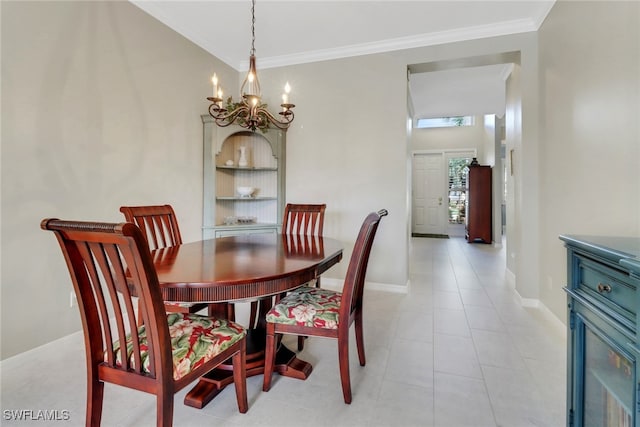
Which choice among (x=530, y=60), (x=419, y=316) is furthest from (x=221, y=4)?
(x=419, y=316)

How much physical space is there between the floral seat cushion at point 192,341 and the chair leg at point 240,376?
0.09 m

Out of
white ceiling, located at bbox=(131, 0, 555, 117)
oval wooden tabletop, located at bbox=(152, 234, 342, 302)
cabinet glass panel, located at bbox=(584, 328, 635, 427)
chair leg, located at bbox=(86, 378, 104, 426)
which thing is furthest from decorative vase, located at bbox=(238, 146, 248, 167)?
cabinet glass panel, located at bbox=(584, 328, 635, 427)

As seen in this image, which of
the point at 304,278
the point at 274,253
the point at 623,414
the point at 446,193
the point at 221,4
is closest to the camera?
the point at 623,414

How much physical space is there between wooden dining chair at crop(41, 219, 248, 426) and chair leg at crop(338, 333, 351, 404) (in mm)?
536

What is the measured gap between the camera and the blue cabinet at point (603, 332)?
833mm

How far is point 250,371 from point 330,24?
3023 mm

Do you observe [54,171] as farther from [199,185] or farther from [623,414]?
[623,414]

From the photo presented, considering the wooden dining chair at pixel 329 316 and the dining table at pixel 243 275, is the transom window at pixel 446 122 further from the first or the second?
the wooden dining chair at pixel 329 316

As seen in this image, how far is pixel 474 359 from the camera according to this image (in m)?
1.95

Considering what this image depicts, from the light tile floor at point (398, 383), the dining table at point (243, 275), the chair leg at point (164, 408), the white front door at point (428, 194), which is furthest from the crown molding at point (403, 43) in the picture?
the white front door at point (428, 194)

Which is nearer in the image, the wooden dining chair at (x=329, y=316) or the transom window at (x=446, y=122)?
the wooden dining chair at (x=329, y=316)

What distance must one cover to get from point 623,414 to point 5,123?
306cm

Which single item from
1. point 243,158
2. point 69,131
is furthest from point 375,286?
point 69,131

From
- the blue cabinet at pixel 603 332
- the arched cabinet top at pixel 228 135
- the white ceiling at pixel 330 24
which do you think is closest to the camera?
the blue cabinet at pixel 603 332
